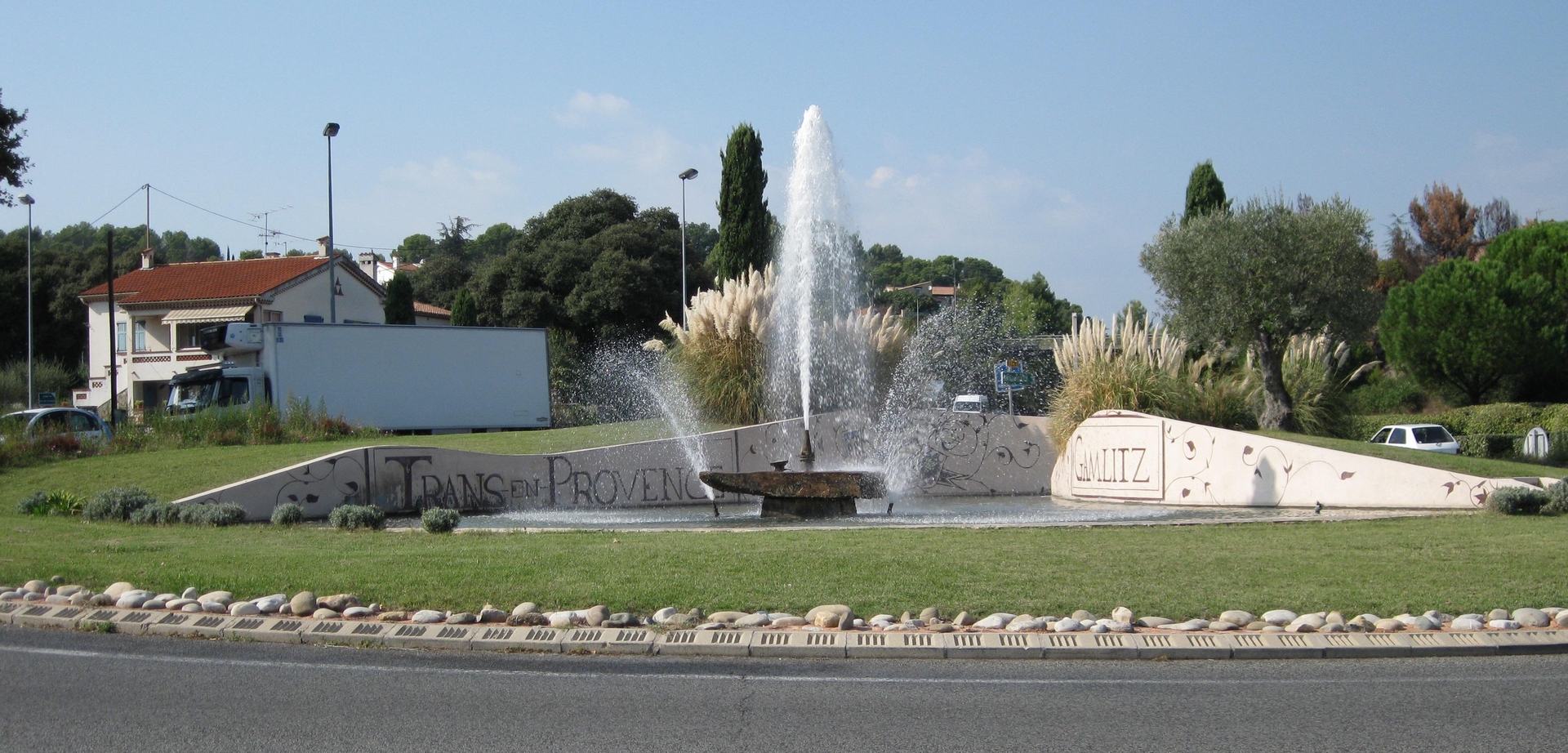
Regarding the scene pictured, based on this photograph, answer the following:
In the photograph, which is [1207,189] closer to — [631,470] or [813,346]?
[813,346]

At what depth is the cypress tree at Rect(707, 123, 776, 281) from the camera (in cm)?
3784

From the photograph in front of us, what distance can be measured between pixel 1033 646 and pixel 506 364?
77.8 feet

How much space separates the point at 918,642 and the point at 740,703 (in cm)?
161

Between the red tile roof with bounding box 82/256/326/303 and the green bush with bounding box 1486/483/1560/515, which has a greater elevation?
the red tile roof with bounding box 82/256/326/303

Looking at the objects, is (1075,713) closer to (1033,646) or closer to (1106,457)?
(1033,646)

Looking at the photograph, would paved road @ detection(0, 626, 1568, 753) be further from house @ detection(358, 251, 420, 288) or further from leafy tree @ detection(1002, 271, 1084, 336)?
house @ detection(358, 251, 420, 288)

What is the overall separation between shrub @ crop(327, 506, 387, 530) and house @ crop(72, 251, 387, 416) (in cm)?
3870

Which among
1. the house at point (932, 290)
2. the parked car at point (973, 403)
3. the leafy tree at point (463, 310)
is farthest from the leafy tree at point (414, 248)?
the parked car at point (973, 403)

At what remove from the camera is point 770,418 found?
2397 centimetres

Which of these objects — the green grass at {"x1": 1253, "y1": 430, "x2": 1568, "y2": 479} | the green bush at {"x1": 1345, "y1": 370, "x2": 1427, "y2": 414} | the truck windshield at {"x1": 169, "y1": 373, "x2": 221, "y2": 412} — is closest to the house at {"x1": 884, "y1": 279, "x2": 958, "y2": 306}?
the green bush at {"x1": 1345, "y1": 370, "x2": 1427, "y2": 414}

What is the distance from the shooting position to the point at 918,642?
7.31m

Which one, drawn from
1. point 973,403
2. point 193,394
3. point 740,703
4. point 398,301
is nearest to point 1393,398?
point 973,403

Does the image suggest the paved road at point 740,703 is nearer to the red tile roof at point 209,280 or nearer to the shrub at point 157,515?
the shrub at point 157,515

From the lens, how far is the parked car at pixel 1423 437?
2762 cm
